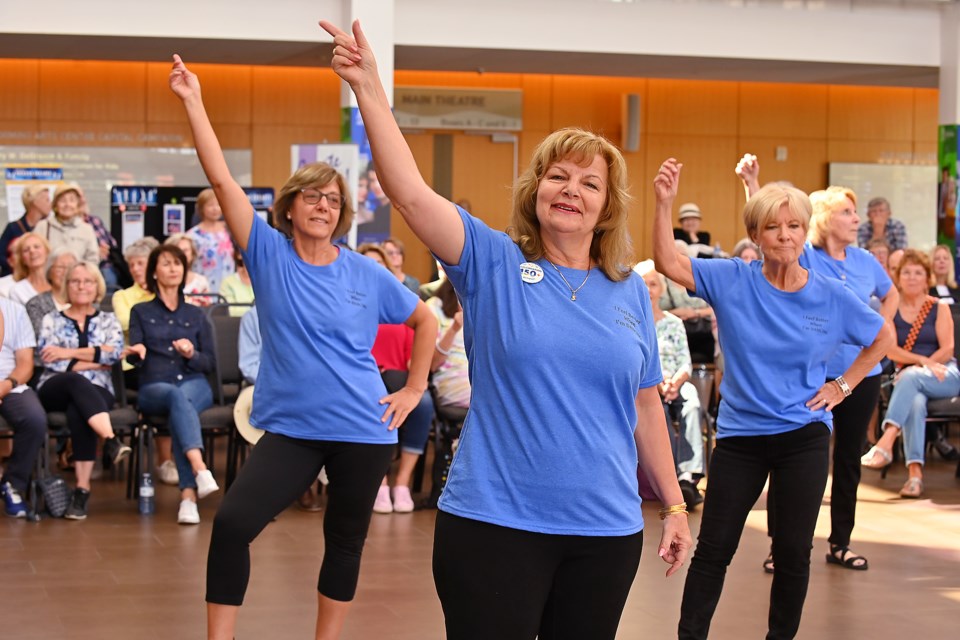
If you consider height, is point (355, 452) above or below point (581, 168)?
below

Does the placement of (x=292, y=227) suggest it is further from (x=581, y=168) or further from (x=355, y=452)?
(x=581, y=168)

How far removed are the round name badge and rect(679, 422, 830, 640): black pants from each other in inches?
72.5

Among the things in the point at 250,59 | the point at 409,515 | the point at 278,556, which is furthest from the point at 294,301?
the point at 250,59

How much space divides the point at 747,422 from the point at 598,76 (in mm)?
12034

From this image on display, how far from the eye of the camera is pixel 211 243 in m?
10.0

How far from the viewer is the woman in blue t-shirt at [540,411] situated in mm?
2389

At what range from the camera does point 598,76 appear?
15672mm

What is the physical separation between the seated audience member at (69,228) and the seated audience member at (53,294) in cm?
167

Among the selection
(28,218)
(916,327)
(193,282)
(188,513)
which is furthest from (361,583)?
(28,218)

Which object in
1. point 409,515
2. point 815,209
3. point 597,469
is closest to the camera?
point 597,469

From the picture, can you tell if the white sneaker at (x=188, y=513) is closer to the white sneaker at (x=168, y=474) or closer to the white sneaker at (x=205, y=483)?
the white sneaker at (x=205, y=483)

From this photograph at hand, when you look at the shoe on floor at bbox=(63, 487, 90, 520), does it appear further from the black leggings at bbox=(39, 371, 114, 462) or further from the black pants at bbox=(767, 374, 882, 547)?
the black pants at bbox=(767, 374, 882, 547)

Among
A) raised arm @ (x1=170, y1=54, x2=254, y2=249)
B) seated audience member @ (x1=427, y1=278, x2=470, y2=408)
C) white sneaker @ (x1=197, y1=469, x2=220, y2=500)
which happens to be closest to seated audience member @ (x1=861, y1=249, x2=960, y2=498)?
seated audience member @ (x1=427, y1=278, x2=470, y2=408)

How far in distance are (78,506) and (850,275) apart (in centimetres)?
408
